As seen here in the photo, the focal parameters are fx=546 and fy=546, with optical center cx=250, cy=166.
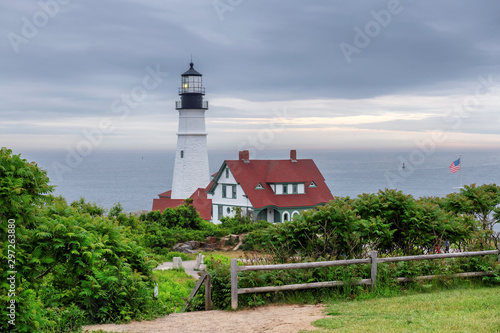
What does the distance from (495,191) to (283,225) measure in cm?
929

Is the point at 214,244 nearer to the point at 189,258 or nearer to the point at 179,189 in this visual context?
the point at 189,258

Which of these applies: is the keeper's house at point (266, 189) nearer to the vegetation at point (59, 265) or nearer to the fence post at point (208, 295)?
the fence post at point (208, 295)

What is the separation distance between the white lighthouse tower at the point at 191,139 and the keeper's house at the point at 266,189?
11.6 ft

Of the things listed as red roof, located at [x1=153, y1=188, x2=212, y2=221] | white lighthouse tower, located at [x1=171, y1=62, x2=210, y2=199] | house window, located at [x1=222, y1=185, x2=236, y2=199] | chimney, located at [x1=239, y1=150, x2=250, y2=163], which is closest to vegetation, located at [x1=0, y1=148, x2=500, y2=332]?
house window, located at [x1=222, y1=185, x2=236, y2=199]

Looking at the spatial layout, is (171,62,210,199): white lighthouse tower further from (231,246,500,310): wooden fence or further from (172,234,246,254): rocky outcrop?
(231,246,500,310): wooden fence

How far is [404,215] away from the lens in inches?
546

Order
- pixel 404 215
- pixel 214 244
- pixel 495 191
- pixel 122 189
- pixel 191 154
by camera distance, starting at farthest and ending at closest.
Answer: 1. pixel 122 189
2. pixel 191 154
3. pixel 214 244
4. pixel 495 191
5. pixel 404 215

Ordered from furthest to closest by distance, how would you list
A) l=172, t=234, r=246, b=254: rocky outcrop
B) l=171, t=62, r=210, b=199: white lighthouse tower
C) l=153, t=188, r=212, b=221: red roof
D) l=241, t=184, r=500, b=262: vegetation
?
1. l=171, t=62, r=210, b=199: white lighthouse tower
2. l=153, t=188, r=212, b=221: red roof
3. l=172, t=234, r=246, b=254: rocky outcrop
4. l=241, t=184, r=500, b=262: vegetation

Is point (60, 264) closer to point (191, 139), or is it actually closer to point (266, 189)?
point (266, 189)

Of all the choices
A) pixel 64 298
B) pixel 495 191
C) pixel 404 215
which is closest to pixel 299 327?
pixel 64 298

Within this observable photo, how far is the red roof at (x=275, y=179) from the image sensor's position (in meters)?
47.0

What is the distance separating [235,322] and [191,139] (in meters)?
42.4

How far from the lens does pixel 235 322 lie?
10.0 meters

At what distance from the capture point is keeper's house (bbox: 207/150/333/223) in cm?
4697
